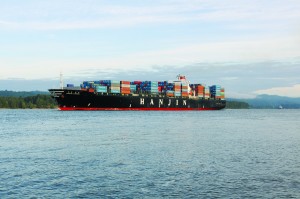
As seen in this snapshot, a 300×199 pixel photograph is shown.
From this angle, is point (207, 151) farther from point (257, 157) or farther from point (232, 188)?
point (232, 188)

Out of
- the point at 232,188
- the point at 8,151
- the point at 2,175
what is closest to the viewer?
the point at 232,188

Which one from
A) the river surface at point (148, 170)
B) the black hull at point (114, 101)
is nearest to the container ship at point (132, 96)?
the black hull at point (114, 101)

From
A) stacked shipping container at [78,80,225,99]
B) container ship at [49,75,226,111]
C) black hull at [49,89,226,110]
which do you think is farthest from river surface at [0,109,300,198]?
stacked shipping container at [78,80,225,99]

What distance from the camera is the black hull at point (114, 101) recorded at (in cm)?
13525

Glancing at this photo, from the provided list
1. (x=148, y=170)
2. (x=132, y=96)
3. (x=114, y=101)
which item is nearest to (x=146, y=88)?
(x=132, y=96)

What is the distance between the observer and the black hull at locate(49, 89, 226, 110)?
135 metres

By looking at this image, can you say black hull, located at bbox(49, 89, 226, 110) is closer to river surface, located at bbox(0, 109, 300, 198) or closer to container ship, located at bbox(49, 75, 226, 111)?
container ship, located at bbox(49, 75, 226, 111)

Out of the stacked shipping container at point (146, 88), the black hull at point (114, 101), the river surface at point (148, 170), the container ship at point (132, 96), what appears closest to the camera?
the river surface at point (148, 170)

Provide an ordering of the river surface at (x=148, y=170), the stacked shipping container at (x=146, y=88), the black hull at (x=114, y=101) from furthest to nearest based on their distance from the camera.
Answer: the stacked shipping container at (x=146, y=88) < the black hull at (x=114, y=101) < the river surface at (x=148, y=170)

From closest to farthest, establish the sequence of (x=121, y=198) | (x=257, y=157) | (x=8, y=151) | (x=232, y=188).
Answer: (x=121, y=198) → (x=232, y=188) → (x=257, y=157) → (x=8, y=151)

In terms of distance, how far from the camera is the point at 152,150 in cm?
3875

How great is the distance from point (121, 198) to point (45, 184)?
5848 millimetres

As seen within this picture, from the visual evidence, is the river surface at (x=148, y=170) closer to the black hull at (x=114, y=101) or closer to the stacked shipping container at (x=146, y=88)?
the black hull at (x=114, y=101)

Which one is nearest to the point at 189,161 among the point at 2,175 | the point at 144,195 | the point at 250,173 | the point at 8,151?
the point at 250,173
